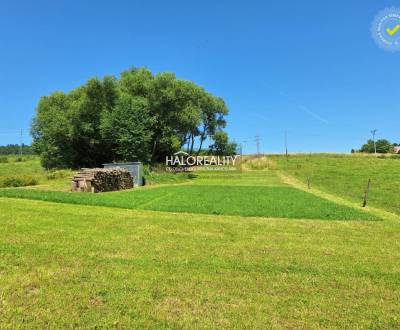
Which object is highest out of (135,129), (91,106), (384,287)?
(91,106)

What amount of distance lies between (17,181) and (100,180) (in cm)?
710

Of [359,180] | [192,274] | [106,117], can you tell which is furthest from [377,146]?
[192,274]

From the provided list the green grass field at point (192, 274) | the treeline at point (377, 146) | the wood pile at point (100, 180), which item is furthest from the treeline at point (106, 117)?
the treeline at point (377, 146)

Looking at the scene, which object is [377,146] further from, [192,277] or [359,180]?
[192,277]

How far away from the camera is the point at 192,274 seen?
18.5 ft

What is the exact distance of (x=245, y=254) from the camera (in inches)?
273

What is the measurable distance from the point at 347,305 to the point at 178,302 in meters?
2.22

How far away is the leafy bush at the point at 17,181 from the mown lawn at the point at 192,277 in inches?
680

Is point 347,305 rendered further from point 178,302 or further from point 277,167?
point 277,167

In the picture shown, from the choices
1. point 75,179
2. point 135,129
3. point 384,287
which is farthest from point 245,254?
point 135,129

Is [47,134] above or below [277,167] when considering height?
above

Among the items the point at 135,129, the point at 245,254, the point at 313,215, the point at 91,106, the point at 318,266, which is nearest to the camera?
the point at 318,266

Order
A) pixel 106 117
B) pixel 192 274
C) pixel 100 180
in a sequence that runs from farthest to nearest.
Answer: pixel 106 117 < pixel 100 180 < pixel 192 274

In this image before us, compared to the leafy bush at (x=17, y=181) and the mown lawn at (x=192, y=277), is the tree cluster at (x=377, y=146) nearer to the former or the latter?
the leafy bush at (x=17, y=181)
